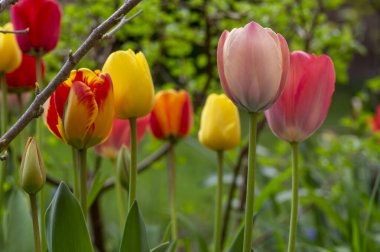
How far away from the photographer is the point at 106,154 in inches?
49.6

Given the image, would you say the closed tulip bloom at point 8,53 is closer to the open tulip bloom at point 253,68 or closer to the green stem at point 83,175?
the green stem at point 83,175

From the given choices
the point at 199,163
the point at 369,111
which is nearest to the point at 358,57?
the point at 199,163

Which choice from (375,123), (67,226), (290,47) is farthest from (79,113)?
(375,123)

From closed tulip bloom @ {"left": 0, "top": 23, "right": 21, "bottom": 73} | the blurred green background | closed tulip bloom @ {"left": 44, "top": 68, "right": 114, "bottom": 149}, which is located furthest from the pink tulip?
the blurred green background

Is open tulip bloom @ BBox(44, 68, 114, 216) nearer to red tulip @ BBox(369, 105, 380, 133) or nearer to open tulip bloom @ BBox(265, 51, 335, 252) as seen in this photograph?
open tulip bloom @ BBox(265, 51, 335, 252)

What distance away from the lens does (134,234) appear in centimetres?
80

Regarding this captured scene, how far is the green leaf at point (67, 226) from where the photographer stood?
0.78 meters

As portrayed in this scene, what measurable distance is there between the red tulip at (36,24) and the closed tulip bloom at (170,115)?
230mm

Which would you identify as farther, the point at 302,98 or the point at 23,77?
the point at 23,77

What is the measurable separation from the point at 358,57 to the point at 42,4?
10.8m

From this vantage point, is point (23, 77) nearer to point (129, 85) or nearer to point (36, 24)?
point (36, 24)

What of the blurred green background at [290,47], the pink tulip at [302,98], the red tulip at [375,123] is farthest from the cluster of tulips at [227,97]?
the red tulip at [375,123]

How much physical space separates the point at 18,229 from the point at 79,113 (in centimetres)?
36

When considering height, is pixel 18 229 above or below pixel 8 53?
below
